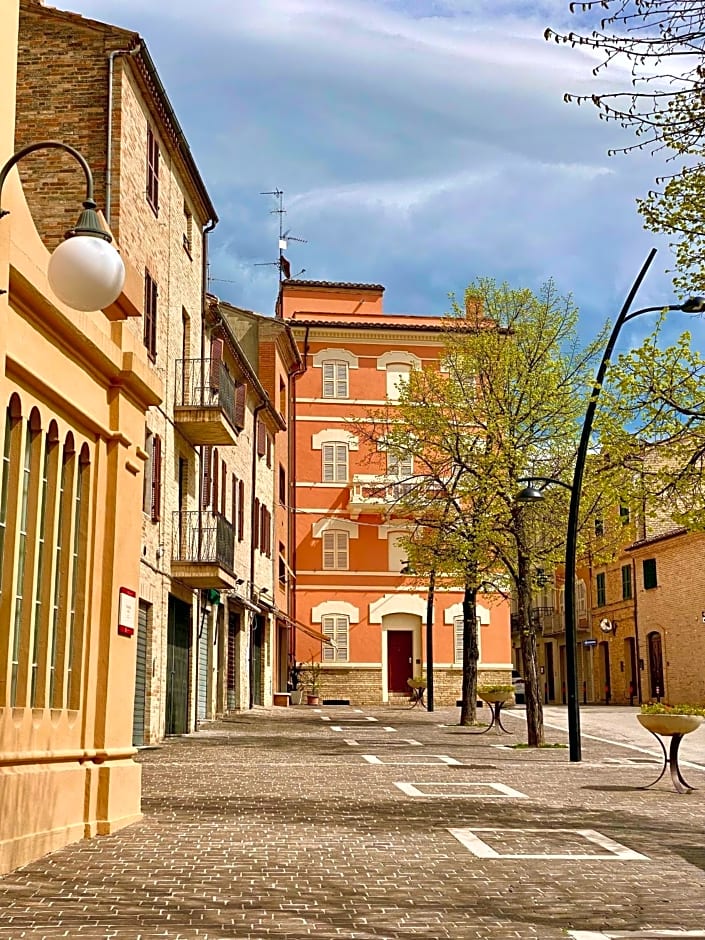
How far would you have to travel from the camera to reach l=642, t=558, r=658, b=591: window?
152 feet

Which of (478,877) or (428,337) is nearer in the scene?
(478,877)

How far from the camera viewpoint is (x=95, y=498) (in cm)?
1034

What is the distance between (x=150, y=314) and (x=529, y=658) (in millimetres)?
9766

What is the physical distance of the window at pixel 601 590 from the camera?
53.9 metres

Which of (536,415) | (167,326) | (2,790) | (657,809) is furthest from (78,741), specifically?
(536,415)

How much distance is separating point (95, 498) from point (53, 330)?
1757mm

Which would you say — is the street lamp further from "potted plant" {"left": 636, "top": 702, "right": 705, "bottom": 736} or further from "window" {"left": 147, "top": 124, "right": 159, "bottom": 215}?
"window" {"left": 147, "top": 124, "right": 159, "bottom": 215}

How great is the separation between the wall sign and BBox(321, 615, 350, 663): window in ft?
118

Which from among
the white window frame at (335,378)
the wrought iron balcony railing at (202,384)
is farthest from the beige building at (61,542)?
the white window frame at (335,378)

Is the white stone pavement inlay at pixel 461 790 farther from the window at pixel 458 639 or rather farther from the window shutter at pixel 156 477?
the window at pixel 458 639

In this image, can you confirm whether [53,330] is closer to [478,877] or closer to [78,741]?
[78,741]

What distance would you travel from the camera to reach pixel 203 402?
81.4 feet

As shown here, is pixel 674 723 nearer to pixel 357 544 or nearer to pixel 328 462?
pixel 357 544

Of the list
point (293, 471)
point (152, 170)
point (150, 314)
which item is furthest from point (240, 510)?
point (293, 471)
